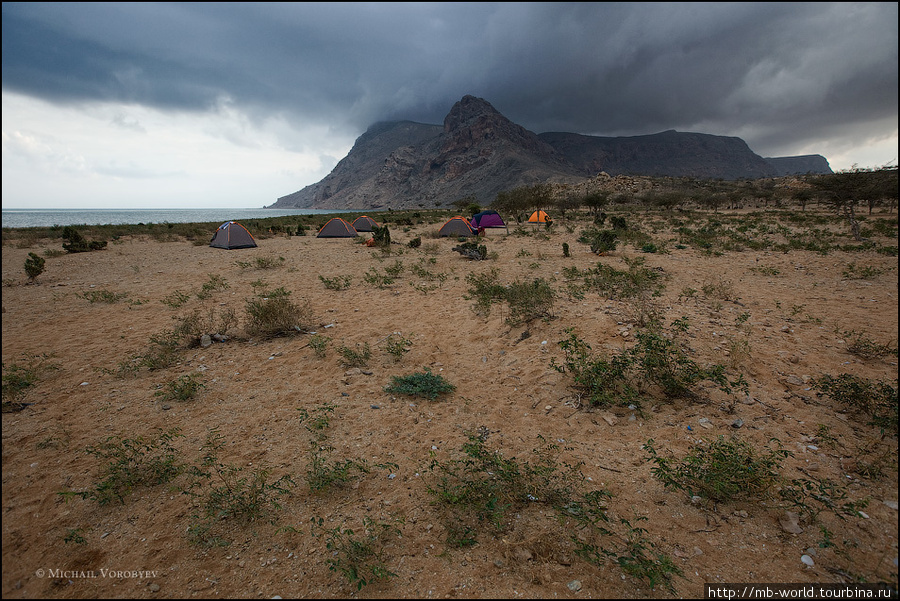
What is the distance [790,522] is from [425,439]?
125 inches

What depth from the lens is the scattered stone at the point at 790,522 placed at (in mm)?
2721

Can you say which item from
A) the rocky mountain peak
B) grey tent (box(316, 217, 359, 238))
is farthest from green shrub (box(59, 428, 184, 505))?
the rocky mountain peak

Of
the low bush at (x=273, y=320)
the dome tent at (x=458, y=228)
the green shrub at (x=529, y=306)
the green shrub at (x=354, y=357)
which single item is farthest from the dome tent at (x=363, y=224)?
the green shrub at (x=354, y=357)

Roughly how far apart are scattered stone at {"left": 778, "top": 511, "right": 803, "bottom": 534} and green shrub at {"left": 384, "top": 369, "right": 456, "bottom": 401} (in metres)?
3.37

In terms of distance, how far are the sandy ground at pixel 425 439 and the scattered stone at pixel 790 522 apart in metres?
0.04

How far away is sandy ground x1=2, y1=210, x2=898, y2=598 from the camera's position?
2561 millimetres

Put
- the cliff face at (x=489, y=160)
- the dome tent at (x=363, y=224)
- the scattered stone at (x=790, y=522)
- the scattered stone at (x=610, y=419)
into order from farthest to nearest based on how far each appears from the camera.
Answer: the cliff face at (x=489, y=160) → the dome tent at (x=363, y=224) → the scattered stone at (x=610, y=419) → the scattered stone at (x=790, y=522)

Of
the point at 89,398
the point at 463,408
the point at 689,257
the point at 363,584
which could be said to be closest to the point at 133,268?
the point at 89,398

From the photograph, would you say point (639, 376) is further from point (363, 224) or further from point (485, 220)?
point (363, 224)

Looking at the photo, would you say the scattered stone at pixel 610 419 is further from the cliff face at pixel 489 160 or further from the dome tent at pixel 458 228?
the cliff face at pixel 489 160

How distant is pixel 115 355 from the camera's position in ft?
19.4

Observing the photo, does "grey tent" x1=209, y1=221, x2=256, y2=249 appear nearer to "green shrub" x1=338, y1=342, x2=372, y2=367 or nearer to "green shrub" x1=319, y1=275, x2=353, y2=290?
"green shrub" x1=319, y1=275, x2=353, y2=290

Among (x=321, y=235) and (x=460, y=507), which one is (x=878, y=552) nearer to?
(x=460, y=507)

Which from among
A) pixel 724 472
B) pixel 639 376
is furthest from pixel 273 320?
pixel 724 472
